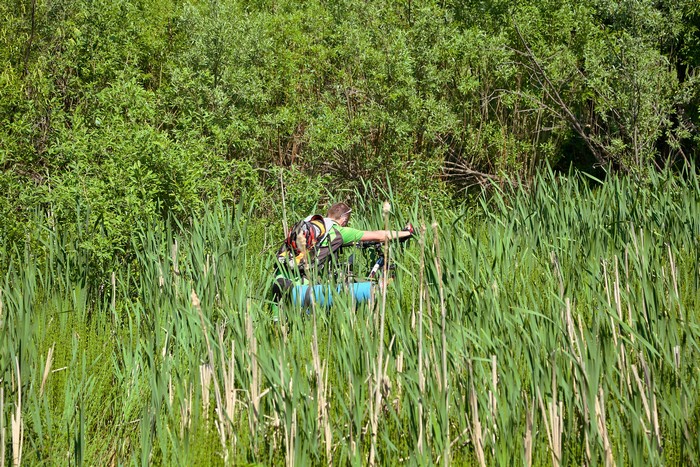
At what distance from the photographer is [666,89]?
9.40 m

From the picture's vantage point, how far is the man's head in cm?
575

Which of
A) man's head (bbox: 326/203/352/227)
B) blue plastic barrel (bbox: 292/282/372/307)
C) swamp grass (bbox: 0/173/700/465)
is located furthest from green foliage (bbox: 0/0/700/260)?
swamp grass (bbox: 0/173/700/465)

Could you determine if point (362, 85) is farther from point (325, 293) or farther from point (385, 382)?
point (385, 382)

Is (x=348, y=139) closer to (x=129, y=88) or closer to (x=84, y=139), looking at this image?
(x=129, y=88)

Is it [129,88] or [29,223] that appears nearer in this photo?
[29,223]

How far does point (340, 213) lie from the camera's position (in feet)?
18.9

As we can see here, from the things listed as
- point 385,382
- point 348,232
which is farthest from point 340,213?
point 385,382

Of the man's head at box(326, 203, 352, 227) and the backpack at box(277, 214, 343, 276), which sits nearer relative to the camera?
the backpack at box(277, 214, 343, 276)

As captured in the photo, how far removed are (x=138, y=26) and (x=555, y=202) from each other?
569 centimetres

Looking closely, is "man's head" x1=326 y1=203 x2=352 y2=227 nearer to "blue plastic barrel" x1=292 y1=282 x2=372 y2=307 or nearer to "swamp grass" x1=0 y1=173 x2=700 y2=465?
"blue plastic barrel" x1=292 y1=282 x2=372 y2=307

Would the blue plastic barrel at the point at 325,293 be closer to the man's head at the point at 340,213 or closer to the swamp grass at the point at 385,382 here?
the swamp grass at the point at 385,382

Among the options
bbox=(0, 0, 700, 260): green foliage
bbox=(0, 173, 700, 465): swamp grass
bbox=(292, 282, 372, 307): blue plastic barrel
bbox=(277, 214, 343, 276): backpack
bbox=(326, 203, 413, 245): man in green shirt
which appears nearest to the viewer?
bbox=(0, 173, 700, 465): swamp grass

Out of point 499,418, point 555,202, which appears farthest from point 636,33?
point 499,418

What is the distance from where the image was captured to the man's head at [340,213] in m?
5.75
